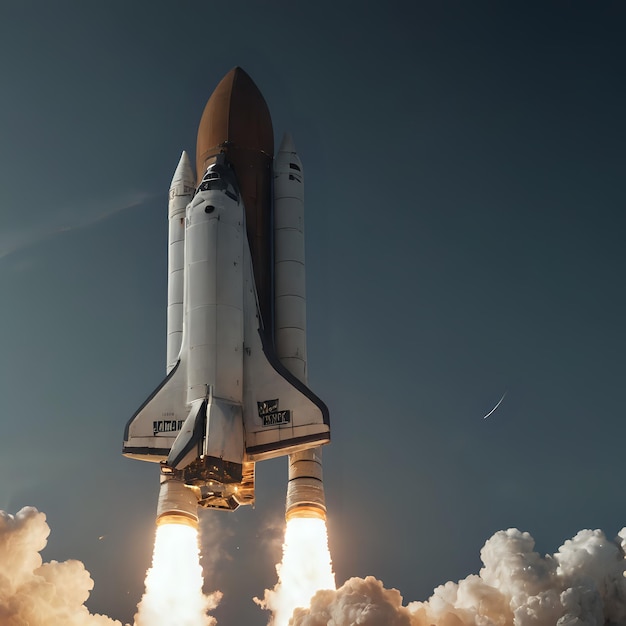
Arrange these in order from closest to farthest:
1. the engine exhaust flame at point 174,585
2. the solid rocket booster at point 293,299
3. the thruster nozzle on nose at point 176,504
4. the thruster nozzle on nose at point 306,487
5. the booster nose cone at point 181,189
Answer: the engine exhaust flame at point 174,585 < the thruster nozzle on nose at point 176,504 < the thruster nozzle on nose at point 306,487 < the solid rocket booster at point 293,299 < the booster nose cone at point 181,189

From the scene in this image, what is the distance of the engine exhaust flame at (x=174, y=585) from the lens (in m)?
18.9

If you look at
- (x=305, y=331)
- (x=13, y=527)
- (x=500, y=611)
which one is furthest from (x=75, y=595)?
(x=500, y=611)

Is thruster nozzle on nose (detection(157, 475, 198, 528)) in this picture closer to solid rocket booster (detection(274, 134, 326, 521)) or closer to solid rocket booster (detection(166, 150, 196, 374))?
solid rocket booster (detection(274, 134, 326, 521))

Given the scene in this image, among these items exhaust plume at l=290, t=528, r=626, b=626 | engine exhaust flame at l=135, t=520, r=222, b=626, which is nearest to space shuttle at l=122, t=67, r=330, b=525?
engine exhaust flame at l=135, t=520, r=222, b=626

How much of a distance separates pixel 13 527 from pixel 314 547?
5814 millimetres

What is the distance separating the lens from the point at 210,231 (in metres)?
20.0

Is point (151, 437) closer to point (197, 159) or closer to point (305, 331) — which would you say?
point (305, 331)

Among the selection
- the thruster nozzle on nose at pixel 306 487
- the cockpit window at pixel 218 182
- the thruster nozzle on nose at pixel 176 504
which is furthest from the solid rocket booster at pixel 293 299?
the thruster nozzle on nose at pixel 176 504

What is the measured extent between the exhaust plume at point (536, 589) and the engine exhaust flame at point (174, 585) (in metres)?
3.82

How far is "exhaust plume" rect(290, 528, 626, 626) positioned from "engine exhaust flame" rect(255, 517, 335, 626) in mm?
1782

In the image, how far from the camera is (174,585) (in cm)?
1898

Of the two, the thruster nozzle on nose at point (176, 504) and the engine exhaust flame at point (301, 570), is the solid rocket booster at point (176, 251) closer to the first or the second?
the thruster nozzle on nose at point (176, 504)

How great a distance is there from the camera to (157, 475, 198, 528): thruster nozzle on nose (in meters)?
19.2

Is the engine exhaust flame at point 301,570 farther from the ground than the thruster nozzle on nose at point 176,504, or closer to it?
closer to it
